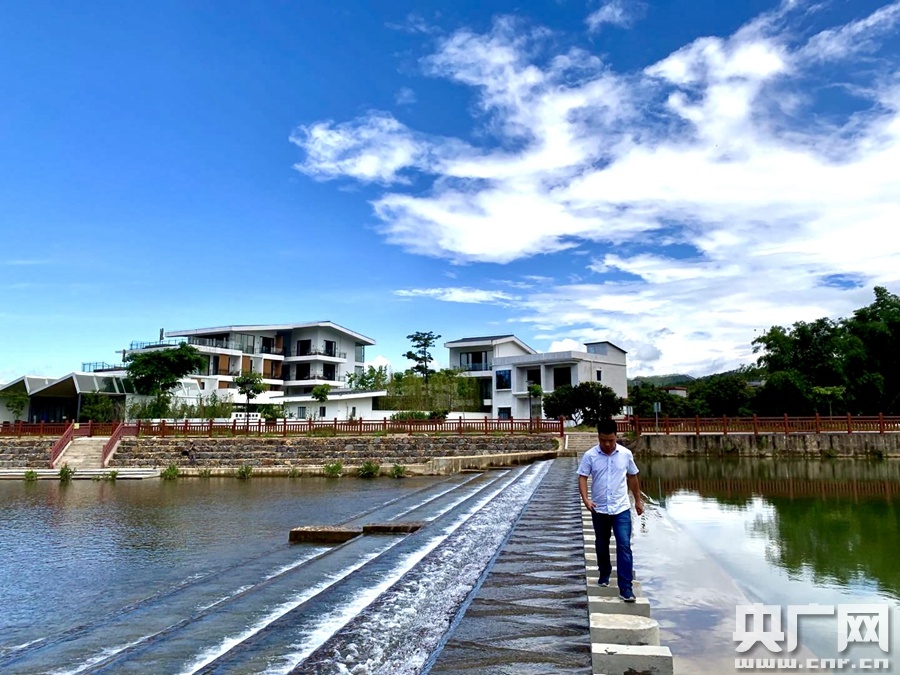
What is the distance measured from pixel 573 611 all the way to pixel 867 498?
43.4 feet

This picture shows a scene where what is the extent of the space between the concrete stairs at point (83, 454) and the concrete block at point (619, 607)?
24471 mm

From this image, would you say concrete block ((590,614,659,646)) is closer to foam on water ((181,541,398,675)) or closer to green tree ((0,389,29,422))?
foam on water ((181,541,398,675))

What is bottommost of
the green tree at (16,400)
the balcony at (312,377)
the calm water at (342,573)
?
the calm water at (342,573)

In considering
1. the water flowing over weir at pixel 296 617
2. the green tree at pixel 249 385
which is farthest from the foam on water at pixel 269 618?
the green tree at pixel 249 385

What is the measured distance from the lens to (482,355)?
155ft

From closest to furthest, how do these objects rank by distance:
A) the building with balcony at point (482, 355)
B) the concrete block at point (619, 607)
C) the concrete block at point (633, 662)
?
the concrete block at point (633, 662) → the concrete block at point (619, 607) → the building with balcony at point (482, 355)

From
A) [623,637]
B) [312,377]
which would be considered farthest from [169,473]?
[312,377]

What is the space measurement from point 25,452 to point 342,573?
25.2 metres

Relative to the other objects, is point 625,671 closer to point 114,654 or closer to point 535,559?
point 535,559

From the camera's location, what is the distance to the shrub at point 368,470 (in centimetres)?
2227

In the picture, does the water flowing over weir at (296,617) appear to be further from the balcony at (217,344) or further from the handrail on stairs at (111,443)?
the balcony at (217,344)

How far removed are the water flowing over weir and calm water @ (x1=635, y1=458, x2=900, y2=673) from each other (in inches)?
83.1

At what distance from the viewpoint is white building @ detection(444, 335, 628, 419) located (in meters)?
40.4

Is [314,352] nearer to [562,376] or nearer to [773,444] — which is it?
[562,376]
